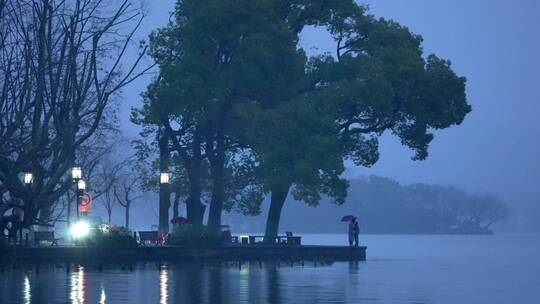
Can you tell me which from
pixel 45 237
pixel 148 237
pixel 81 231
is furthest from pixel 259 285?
pixel 148 237

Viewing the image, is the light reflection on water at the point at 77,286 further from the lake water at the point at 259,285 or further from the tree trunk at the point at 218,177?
the tree trunk at the point at 218,177

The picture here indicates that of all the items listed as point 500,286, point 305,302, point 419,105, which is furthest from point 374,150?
point 305,302

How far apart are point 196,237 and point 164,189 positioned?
24.1 feet

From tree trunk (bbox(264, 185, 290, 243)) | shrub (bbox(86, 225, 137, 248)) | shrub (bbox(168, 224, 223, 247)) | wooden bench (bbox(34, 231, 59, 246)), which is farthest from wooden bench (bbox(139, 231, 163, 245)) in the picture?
shrub (bbox(86, 225, 137, 248))

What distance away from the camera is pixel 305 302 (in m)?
30.9

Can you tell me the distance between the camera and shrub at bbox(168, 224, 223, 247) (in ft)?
199

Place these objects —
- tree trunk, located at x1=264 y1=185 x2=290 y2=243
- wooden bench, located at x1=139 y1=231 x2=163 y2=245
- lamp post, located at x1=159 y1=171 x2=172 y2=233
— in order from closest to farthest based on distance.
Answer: lamp post, located at x1=159 y1=171 x2=172 y2=233
wooden bench, located at x1=139 y1=231 x2=163 y2=245
tree trunk, located at x1=264 y1=185 x2=290 y2=243

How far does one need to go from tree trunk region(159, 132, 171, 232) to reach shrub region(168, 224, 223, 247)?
4.90 meters

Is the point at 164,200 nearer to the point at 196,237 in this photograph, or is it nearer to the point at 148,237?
the point at 148,237

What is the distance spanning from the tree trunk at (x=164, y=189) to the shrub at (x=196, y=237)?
16.1 feet

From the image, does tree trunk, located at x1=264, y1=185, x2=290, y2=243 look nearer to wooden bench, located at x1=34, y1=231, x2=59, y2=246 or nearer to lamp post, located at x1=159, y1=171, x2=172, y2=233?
lamp post, located at x1=159, y1=171, x2=172, y2=233

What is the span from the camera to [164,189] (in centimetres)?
6725

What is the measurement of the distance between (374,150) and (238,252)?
39.7ft

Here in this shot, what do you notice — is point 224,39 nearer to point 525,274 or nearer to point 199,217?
point 199,217
